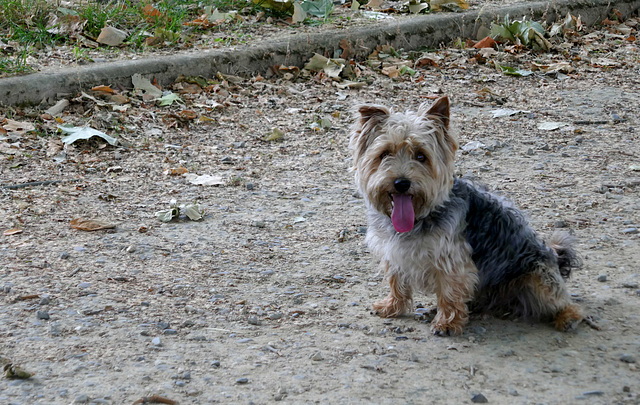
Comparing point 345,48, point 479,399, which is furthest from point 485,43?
point 479,399

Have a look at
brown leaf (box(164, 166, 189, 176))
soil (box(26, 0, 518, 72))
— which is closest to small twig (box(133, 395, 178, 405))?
brown leaf (box(164, 166, 189, 176))

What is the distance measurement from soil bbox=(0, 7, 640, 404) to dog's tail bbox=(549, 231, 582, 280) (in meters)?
0.23

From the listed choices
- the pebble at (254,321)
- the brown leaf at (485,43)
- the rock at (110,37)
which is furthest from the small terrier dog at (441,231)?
the brown leaf at (485,43)

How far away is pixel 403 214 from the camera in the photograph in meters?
4.05

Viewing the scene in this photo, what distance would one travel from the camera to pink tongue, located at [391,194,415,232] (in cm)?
405

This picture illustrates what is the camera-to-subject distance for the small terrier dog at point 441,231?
4070 mm

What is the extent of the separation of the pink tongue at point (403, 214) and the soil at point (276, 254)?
646mm

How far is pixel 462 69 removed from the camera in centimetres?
949

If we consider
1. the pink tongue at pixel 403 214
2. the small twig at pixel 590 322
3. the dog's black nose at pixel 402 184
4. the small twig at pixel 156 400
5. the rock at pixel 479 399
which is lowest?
the small twig at pixel 156 400

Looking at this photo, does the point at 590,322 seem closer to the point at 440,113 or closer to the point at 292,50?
the point at 440,113

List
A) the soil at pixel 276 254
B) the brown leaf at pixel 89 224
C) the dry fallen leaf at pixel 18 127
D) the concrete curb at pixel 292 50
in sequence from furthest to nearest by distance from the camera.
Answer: the concrete curb at pixel 292 50
the dry fallen leaf at pixel 18 127
the brown leaf at pixel 89 224
the soil at pixel 276 254

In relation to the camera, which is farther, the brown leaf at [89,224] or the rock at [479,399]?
the brown leaf at [89,224]

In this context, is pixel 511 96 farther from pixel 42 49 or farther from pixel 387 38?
pixel 42 49

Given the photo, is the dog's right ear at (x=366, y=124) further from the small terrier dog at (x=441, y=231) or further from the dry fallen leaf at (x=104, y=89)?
the dry fallen leaf at (x=104, y=89)
